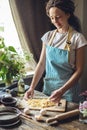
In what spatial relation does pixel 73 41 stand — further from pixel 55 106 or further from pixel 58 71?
pixel 55 106

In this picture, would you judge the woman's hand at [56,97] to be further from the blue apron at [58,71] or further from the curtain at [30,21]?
the curtain at [30,21]

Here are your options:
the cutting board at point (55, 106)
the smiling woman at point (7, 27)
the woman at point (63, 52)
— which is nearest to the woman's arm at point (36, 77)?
the woman at point (63, 52)

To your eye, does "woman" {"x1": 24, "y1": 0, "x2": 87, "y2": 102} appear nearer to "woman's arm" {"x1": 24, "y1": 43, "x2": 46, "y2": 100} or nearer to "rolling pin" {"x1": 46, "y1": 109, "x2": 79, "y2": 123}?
"woman's arm" {"x1": 24, "y1": 43, "x2": 46, "y2": 100}

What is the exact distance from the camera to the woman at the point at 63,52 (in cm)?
201

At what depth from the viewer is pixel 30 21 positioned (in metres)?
2.85

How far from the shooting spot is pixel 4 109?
5.32 feet

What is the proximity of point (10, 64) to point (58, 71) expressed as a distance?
1.33 feet

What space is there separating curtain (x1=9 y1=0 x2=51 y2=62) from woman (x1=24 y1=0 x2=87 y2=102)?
0.65m

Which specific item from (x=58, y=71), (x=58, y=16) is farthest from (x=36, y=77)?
(x=58, y=16)

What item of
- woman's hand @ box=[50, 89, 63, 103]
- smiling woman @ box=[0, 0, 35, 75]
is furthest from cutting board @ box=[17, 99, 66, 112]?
smiling woman @ box=[0, 0, 35, 75]

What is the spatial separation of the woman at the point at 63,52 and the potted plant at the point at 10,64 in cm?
16

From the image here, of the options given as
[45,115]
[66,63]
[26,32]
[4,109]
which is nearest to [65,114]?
[45,115]

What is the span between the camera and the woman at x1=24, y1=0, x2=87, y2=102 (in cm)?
201

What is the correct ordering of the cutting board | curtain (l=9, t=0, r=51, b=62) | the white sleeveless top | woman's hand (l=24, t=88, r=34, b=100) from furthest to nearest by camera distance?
curtain (l=9, t=0, r=51, b=62) < the white sleeveless top < woman's hand (l=24, t=88, r=34, b=100) < the cutting board
